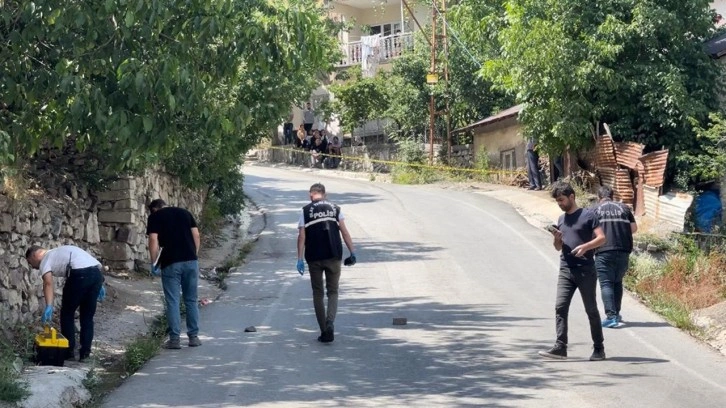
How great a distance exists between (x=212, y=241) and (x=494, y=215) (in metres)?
6.88

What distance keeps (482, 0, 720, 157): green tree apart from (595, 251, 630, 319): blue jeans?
38.3 feet

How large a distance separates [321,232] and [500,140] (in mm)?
23869

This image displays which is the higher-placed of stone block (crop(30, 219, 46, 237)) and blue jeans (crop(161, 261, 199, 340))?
stone block (crop(30, 219, 46, 237))

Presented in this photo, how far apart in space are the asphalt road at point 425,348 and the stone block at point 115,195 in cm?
223

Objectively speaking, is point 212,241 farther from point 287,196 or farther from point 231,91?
point 287,196

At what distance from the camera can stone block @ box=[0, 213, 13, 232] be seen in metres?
12.9

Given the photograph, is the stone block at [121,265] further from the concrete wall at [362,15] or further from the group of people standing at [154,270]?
the concrete wall at [362,15]

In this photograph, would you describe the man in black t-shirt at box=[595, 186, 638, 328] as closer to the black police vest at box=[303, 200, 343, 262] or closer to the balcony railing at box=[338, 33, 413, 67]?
the black police vest at box=[303, 200, 343, 262]

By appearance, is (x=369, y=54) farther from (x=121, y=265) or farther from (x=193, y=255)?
(x=193, y=255)

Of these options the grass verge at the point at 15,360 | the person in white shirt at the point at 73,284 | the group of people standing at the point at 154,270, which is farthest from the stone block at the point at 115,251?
the person in white shirt at the point at 73,284

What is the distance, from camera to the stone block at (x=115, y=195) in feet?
60.1

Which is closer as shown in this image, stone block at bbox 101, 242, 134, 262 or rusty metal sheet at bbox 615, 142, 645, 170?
stone block at bbox 101, 242, 134, 262

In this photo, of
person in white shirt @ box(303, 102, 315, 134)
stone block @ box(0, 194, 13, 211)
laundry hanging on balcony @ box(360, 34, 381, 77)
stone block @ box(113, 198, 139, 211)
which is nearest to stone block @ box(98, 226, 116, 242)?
stone block @ box(113, 198, 139, 211)

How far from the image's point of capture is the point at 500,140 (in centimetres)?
3569
